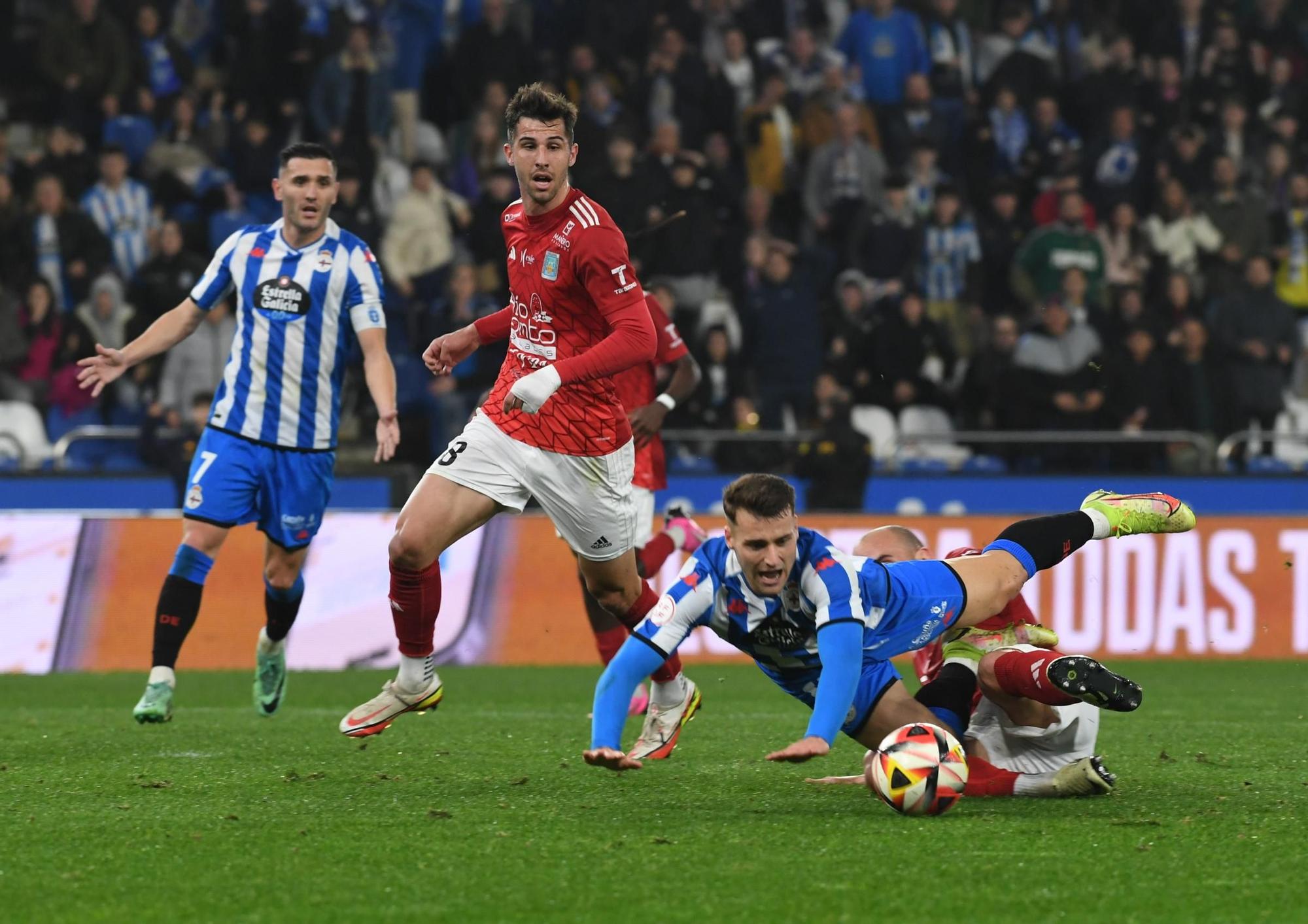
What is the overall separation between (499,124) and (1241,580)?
7437 mm

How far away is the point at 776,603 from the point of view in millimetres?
5523

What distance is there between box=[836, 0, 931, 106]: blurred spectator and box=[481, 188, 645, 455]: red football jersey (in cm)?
1119

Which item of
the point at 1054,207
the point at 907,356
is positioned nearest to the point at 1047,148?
the point at 1054,207

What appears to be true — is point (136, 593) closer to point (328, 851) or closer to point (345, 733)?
point (345, 733)

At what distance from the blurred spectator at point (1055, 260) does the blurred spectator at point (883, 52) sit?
2.21 metres

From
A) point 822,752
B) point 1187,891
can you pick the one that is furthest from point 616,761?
point 1187,891

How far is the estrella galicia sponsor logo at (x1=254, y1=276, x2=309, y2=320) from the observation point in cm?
797

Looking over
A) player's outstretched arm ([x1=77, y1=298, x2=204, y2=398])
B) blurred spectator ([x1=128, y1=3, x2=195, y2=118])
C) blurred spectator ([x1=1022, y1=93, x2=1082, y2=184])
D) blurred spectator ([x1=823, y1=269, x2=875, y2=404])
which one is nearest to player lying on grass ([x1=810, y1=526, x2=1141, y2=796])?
player's outstretched arm ([x1=77, y1=298, x2=204, y2=398])

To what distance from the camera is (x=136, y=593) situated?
11812 millimetres

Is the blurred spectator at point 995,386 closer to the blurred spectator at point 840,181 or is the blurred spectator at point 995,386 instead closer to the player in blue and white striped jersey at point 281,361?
the blurred spectator at point 840,181

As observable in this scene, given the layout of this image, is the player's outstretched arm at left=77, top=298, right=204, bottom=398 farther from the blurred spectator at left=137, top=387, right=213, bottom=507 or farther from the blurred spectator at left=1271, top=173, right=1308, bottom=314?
the blurred spectator at left=1271, top=173, right=1308, bottom=314

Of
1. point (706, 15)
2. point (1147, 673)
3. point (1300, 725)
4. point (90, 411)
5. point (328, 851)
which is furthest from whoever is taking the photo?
point (706, 15)

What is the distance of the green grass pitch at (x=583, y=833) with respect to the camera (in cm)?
416

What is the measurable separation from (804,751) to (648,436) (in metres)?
4.00
